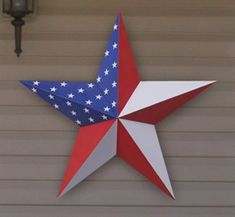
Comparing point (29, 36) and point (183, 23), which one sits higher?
point (183, 23)

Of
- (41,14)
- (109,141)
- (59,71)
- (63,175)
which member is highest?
(41,14)

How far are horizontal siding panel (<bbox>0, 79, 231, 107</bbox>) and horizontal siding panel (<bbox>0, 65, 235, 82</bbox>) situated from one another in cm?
3

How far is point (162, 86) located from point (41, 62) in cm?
66

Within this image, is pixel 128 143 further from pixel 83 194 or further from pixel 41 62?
pixel 41 62

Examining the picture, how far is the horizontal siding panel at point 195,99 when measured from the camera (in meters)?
2.22

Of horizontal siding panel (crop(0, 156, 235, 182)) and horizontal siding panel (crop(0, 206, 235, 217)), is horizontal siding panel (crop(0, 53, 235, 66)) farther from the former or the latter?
horizontal siding panel (crop(0, 206, 235, 217))

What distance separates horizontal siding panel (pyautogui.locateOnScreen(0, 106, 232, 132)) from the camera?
2.22 meters

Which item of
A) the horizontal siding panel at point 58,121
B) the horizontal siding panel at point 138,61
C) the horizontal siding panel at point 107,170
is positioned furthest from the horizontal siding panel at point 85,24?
the horizontal siding panel at point 107,170

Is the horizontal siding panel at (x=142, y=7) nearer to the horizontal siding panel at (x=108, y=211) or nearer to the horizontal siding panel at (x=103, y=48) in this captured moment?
the horizontal siding panel at (x=103, y=48)

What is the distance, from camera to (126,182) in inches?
86.7

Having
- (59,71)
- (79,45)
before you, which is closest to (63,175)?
(59,71)

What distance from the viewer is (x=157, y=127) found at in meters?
2.22

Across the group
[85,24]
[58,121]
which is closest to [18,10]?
[85,24]

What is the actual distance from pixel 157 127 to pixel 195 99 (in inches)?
10.0
